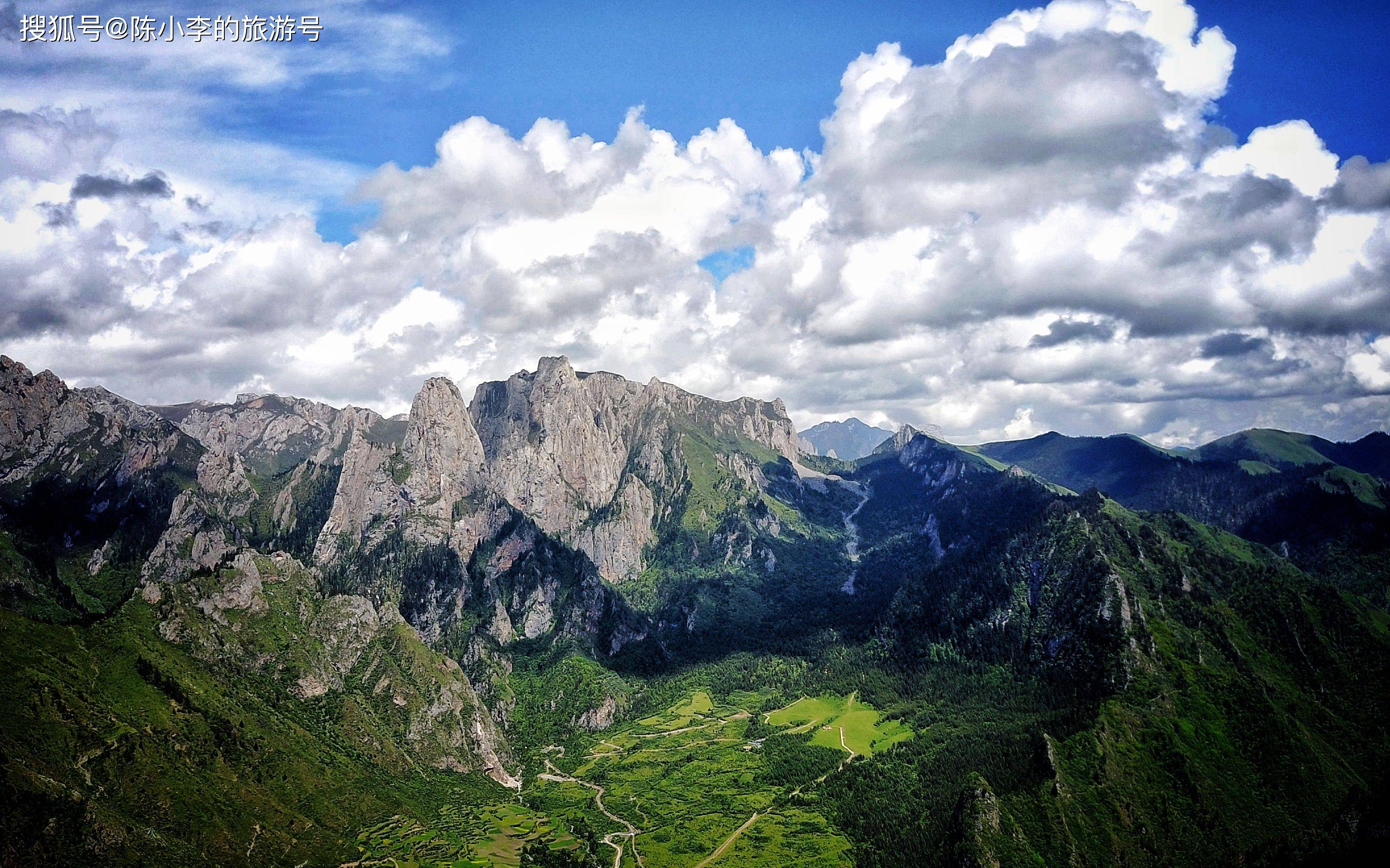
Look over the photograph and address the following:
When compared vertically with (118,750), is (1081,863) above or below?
below

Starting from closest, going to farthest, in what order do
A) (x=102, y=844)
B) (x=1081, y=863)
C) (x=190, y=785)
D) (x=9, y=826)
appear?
(x=9, y=826), (x=102, y=844), (x=1081, y=863), (x=190, y=785)

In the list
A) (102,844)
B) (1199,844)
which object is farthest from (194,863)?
(1199,844)

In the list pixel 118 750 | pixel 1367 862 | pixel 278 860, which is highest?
pixel 118 750

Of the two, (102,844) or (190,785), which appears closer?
(102,844)

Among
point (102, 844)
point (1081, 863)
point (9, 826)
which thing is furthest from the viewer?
point (1081, 863)

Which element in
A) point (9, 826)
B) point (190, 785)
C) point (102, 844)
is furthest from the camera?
point (190, 785)

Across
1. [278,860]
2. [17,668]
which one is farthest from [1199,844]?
[17,668]

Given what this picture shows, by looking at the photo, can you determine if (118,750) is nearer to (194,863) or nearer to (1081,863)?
(194,863)

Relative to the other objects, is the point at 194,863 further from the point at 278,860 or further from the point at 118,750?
the point at 118,750

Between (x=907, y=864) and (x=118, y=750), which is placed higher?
(x=118, y=750)
